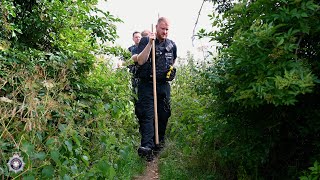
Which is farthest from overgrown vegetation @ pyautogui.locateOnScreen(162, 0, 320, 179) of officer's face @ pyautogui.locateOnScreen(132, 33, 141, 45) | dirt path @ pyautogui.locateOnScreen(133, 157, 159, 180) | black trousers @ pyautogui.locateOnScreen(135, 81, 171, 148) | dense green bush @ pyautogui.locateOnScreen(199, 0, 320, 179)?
officer's face @ pyautogui.locateOnScreen(132, 33, 141, 45)

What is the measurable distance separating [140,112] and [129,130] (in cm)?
134

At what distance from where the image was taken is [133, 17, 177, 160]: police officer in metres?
5.32

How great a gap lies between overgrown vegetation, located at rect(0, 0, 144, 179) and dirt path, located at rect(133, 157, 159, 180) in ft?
0.48

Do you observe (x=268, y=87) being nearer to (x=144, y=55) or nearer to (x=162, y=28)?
(x=144, y=55)

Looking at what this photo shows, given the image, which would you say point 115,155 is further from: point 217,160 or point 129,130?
point 129,130

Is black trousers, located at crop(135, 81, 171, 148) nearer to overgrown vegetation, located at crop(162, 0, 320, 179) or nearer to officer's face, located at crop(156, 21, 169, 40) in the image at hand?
officer's face, located at crop(156, 21, 169, 40)

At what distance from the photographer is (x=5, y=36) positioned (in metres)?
3.11

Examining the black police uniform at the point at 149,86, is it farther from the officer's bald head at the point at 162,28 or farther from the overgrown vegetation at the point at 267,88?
the overgrown vegetation at the point at 267,88

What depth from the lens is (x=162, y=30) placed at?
5523 millimetres

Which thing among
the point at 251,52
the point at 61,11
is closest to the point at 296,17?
the point at 251,52

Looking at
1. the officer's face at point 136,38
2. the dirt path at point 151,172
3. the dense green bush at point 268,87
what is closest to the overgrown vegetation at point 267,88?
the dense green bush at point 268,87

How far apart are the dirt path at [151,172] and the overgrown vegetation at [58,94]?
0.15 meters

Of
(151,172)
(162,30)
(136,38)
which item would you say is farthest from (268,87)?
(136,38)

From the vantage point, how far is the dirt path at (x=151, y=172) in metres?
4.64
